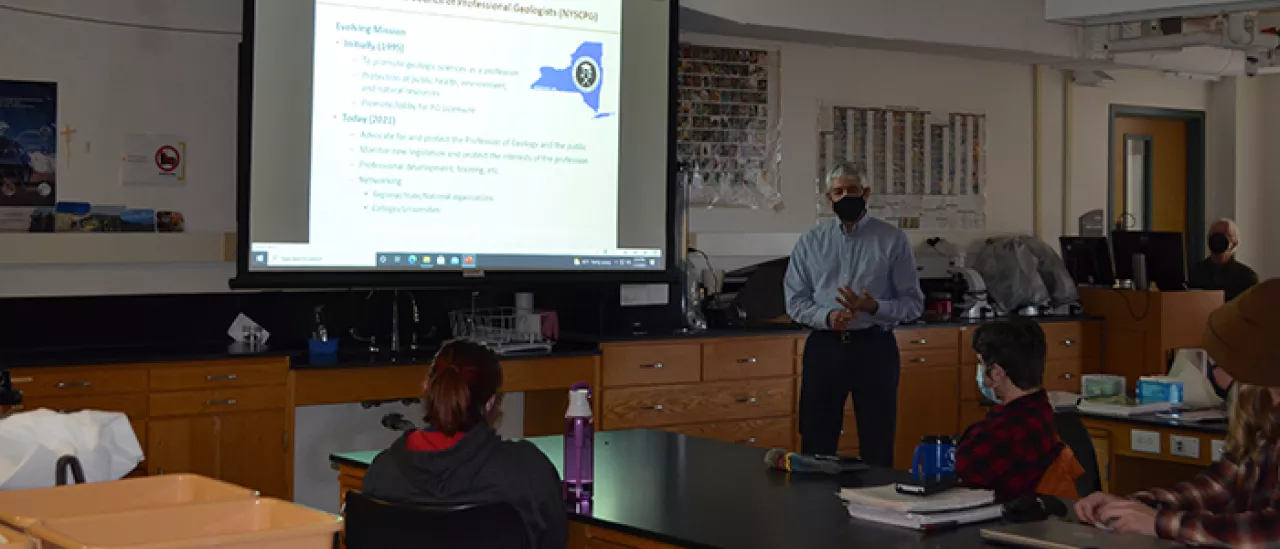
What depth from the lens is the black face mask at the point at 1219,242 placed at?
7824mm

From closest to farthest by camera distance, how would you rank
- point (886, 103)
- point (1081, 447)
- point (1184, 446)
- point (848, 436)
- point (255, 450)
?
point (1081, 447)
point (1184, 446)
point (255, 450)
point (848, 436)
point (886, 103)

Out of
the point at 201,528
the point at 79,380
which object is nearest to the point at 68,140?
the point at 79,380

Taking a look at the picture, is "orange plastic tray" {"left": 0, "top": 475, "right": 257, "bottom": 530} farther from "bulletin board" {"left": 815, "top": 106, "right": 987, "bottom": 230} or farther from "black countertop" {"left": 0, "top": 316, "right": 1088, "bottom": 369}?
"bulletin board" {"left": 815, "top": 106, "right": 987, "bottom": 230}

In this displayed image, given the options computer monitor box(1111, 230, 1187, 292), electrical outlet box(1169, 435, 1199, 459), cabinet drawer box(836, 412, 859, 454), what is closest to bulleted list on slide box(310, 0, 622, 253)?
cabinet drawer box(836, 412, 859, 454)

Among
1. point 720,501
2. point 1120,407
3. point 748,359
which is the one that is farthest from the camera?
point 748,359

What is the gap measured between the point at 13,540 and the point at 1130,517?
6.20ft

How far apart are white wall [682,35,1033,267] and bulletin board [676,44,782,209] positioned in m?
0.06

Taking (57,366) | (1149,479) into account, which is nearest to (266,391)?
(57,366)

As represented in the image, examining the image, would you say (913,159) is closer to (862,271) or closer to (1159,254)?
(1159,254)

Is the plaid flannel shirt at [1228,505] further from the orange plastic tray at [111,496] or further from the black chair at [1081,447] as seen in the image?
the orange plastic tray at [111,496]

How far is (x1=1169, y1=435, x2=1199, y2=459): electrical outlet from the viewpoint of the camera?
425cm

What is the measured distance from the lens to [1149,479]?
15.1 ft

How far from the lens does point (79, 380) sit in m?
4.62

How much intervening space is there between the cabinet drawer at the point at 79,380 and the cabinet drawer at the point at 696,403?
1888 mm
